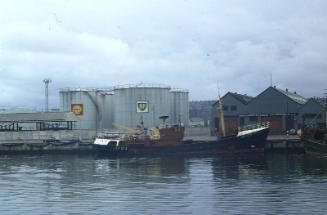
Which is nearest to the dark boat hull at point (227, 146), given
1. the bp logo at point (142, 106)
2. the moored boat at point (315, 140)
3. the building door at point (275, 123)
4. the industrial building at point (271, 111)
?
the moored boat at point (315, 140)

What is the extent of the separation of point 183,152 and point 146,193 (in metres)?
37.6

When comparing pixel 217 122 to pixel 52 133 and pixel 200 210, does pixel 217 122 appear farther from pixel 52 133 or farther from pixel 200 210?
pixel 200 210

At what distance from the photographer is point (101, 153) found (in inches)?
2795

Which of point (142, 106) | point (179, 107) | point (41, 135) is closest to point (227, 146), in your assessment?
point (142, 106)

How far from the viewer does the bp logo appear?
302 feet

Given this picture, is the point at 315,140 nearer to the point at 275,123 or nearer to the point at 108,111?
the point at 275,123

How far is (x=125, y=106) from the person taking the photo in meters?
93.1

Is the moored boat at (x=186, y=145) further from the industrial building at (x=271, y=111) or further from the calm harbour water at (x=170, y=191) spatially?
the calm harbour water at (x=170, y=191)

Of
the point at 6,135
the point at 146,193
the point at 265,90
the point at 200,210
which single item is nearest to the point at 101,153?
the point at 6,135

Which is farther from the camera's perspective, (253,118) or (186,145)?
(253,118)

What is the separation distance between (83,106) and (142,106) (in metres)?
12.0

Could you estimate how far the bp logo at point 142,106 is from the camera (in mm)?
92000

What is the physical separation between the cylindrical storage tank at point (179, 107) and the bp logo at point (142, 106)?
6423 millimetres

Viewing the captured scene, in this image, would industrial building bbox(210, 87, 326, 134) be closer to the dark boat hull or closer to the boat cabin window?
the dark boat hull
